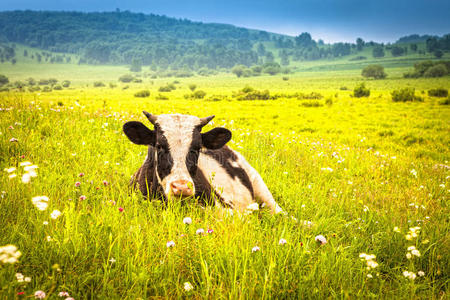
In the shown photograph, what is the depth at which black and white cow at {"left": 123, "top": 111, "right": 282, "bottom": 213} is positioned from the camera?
3811 millimetres

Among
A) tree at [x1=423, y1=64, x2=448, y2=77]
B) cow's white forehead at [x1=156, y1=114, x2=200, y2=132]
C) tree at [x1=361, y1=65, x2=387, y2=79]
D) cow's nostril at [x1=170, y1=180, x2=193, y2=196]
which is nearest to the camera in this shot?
cow's nostril at [x1=170, y1=180, x2=193, y2=196]

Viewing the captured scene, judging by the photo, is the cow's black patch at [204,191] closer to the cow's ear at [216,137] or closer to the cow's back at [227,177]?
the cow's back at [227,177]

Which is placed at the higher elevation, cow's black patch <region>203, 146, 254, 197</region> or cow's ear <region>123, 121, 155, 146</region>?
cow's ear <region>123, 121, 155, 146</region>

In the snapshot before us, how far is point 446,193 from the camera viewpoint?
22.1 feet

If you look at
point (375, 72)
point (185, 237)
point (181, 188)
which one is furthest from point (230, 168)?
point (375, 72)

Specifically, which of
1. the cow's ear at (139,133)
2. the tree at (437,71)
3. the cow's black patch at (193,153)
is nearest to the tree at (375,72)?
the tree at (437,71)

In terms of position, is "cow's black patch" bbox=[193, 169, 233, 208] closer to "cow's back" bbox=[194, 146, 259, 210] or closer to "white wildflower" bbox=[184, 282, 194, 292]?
"cow's back" bbox=[194, 146, 259, 210]

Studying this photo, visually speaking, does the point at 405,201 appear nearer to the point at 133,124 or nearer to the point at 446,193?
the point at 446,193

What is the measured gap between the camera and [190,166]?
4023 millimetres

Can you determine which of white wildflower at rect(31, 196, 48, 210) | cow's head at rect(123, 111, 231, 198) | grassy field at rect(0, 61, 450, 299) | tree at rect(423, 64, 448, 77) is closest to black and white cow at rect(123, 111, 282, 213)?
cow's head at rect(123, 111, 231, 198)

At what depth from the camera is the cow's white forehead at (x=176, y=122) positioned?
165 inches

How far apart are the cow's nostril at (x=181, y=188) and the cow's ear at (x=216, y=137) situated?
1.34 m

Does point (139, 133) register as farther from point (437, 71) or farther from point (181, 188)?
point (437, 71)

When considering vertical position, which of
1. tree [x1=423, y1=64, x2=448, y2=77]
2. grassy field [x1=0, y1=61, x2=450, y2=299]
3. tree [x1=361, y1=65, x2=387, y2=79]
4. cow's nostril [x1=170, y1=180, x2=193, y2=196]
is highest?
tree [x1=361, y1=65, x2=387, y2=79]
